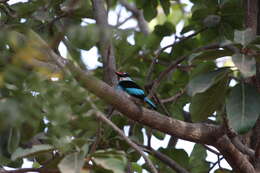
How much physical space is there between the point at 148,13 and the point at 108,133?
2.15 metres

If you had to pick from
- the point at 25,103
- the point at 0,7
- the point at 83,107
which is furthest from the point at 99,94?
the point at 0,7

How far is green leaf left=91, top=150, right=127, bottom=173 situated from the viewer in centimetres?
323

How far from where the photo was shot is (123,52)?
5.81m

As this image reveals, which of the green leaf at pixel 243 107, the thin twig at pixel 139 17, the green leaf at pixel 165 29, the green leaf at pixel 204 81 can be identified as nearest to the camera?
the green leaf at pixel 204 81

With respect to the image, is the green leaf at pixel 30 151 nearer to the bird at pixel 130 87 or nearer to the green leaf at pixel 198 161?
the bird at pixel 130 87

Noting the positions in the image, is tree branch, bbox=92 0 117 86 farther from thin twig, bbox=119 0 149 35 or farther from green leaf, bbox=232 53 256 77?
thin twig, bbox=119 0 149 35

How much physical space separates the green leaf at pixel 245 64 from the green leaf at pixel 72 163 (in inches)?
43.5

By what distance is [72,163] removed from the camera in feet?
10.5

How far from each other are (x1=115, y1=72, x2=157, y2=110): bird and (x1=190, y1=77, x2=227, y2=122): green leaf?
0.95 meters

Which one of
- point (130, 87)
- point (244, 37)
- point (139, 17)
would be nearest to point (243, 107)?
point (244, 37)

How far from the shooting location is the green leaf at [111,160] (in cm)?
323

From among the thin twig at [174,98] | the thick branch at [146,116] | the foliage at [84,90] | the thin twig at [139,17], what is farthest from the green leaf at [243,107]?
the thin twig at [139,17]

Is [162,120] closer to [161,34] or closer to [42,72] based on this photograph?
[42,72]

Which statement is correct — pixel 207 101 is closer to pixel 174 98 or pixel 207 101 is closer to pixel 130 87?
pixel 174 98
